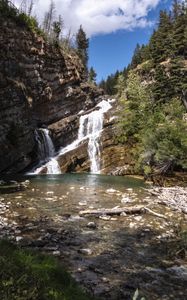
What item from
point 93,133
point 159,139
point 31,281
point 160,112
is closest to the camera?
point 31,281

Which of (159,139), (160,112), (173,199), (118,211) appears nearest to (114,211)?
(118,211)

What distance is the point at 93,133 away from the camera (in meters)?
46.1

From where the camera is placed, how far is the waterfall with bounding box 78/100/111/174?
40.9 meters

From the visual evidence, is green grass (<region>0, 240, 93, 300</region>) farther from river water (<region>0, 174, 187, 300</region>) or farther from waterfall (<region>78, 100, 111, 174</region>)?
waterfall (<region>78, 100, 111, 174</region>)

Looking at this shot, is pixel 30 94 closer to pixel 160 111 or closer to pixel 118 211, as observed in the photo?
pixel 160 111

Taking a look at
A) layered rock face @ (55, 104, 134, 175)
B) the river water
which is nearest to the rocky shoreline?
the river water

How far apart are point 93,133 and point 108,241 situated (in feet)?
113

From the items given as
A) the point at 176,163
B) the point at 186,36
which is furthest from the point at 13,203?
the point at 186,36

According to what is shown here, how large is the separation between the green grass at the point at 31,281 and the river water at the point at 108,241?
1570mm

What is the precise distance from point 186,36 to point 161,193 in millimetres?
53692

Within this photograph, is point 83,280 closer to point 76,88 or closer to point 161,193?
point 161,193

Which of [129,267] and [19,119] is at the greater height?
[19,119]

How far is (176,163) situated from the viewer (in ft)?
109

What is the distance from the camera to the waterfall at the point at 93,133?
40.9 meters
